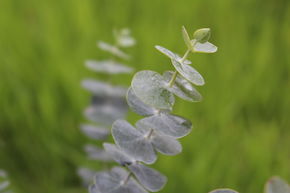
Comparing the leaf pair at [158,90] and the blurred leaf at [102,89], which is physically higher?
the blurred leaf at [102,89]

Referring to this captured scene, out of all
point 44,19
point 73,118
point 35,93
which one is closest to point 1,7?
point 44,19

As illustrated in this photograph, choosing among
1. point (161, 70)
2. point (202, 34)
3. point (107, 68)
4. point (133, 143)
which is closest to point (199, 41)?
point (202, 34)

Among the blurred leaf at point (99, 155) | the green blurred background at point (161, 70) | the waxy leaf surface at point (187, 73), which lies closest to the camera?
the waxy leaf surface at point (187, 73)

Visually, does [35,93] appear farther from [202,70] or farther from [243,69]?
[243,69]

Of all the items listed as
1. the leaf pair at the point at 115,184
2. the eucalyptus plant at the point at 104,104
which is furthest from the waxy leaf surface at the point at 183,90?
the eucalyptus plant at the point at 104,104

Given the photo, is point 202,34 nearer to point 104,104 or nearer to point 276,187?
point 276,187

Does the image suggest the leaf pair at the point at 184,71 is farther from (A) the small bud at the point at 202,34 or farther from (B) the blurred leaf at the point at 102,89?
(B) the blurred leaf at the point at 102,89

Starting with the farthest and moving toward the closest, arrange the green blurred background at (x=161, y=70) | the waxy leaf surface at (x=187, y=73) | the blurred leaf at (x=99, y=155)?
the green blurred background at (x=161, y=70), the blurred leaf at (x=99, y=155), the waxy leaf surface at (x=187, y=73)

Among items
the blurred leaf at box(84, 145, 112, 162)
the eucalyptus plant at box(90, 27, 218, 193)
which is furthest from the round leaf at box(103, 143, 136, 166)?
the blurred leaf at box(84, 145, 112, 162)
